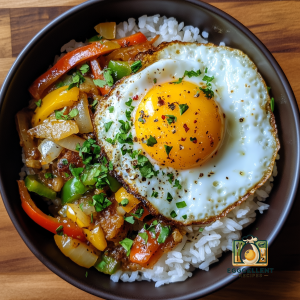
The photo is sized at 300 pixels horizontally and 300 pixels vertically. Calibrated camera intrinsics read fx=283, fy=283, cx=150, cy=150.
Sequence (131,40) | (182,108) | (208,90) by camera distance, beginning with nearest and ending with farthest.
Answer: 1. (182,108)
2. (208,90)
3. (131,40)

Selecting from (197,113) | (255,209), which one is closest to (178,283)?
(255,209)

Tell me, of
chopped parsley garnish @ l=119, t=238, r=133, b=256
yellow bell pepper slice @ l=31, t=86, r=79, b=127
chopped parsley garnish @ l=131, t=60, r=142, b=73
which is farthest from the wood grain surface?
chopped parsley garnish @ l=131, t=60, r=142, b=73

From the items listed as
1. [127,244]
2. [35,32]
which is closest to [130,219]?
[127,244]

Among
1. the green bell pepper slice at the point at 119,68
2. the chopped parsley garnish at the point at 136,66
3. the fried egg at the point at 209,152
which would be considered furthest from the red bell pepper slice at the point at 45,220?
the chopped parsley garnish at the point at 136,66

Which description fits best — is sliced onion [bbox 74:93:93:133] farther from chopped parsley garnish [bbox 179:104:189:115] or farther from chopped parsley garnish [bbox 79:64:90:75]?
chopped parsley garnish [bbox 179:104:189:115]

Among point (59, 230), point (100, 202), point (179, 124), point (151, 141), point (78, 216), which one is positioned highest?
point (179, 124)

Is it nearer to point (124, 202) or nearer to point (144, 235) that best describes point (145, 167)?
point (124, 202)

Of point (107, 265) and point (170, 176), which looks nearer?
point (170, 176)
